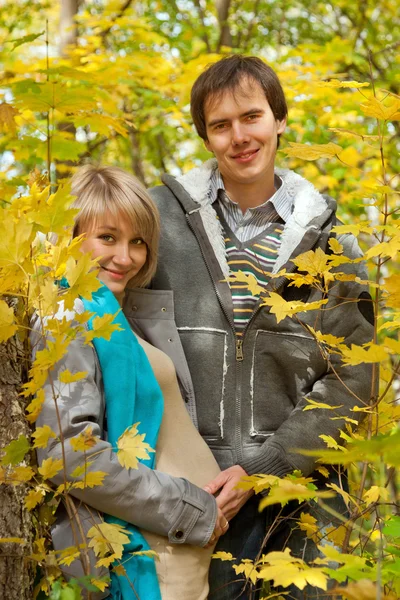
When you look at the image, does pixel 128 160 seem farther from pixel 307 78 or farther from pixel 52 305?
pixel 52 305

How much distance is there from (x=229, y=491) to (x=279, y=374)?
49 centimetres

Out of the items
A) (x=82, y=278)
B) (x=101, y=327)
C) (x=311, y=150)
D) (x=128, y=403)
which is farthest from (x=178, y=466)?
(x=311, y=150)

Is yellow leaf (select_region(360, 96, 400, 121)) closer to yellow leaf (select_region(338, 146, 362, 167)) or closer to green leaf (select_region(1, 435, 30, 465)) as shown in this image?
green leaf (select_region(1, 435, 30, 465))

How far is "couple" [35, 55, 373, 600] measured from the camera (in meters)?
1.77

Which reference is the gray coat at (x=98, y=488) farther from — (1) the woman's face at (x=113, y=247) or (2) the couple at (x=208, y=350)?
(1) the woman's face at (x=113, y=247)

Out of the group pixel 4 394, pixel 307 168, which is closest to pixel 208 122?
pixel 4 394

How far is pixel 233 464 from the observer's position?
224 centimetres

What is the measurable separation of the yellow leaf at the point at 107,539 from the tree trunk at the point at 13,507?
17 cm

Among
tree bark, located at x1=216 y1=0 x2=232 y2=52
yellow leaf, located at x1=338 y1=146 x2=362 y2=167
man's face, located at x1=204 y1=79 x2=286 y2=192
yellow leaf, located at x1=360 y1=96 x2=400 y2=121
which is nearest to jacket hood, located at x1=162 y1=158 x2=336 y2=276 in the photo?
man's face, located at x1=204 y1=79 x2=286 y2=192

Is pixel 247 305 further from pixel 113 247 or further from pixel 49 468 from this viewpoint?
pixel 49 468

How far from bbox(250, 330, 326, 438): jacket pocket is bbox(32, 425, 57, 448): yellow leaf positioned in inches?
36.0

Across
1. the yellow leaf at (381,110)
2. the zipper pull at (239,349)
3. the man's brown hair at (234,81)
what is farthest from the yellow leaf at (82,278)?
the man's brown hair at (234,81)

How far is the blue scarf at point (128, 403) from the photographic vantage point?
1738 millimetres

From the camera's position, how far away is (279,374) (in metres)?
2.34
